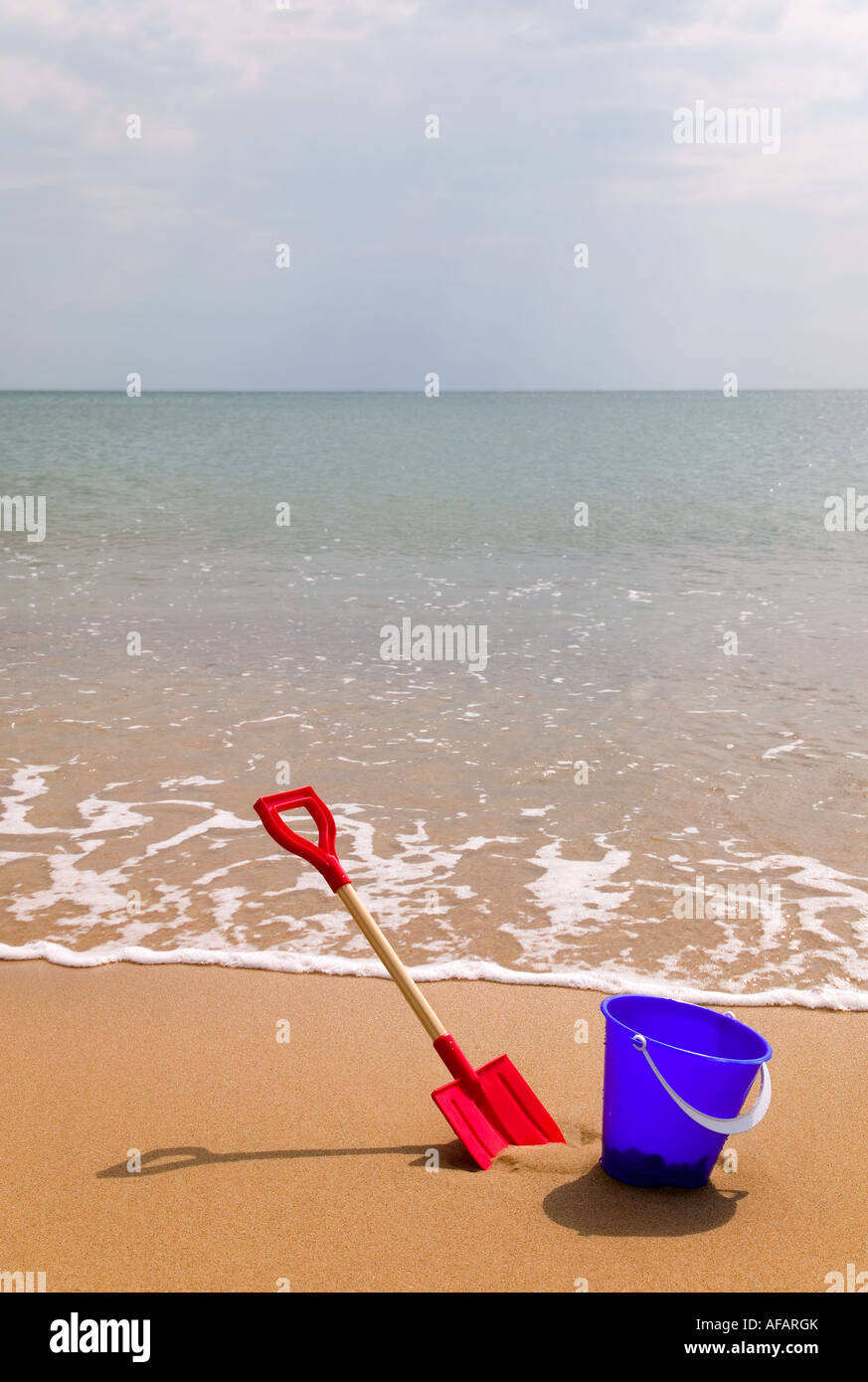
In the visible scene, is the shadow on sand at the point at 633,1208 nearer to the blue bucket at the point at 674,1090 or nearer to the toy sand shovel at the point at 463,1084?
the blue bucket at the point at 674,1090

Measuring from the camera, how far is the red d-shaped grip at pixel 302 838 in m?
2.86

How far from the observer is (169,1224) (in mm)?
2516

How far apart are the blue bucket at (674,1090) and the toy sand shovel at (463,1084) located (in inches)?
9.2

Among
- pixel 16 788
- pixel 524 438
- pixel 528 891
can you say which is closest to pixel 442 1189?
pixel 528 891

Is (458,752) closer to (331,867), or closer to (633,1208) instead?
(331,867)

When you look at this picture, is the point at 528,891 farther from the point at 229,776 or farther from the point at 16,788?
the point at 16,788

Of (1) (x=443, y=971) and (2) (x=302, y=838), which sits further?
(1) (x=443, y=971)

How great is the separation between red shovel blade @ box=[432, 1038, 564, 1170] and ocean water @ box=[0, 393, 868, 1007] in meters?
0.88

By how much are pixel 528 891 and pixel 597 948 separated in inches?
20.8

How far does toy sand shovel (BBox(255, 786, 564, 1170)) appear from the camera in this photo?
2.75 meters

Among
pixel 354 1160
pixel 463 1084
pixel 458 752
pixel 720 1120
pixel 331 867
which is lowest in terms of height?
pixel 354 1160

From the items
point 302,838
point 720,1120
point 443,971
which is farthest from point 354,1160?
point 443,971

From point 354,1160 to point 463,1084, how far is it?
325 millimetres

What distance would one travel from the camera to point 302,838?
114 inches
